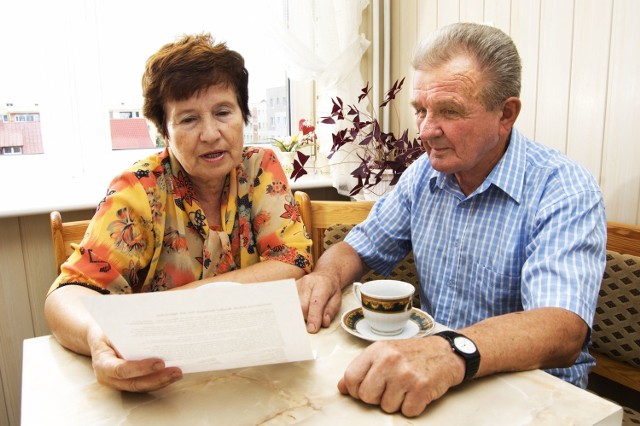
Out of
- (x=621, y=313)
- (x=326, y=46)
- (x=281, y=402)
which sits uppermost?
(x=326, y=46)

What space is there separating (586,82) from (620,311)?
2.45ft

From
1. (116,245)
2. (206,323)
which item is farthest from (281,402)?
A: (116,245)

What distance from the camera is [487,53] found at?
43.0 inches

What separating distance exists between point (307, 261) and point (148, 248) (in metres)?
0.40

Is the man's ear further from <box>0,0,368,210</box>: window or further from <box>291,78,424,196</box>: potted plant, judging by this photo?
<box>0,0,368,210</box>: window

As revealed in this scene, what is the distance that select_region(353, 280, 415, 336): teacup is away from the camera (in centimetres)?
83

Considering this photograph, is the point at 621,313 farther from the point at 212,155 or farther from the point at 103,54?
the point at 103,54

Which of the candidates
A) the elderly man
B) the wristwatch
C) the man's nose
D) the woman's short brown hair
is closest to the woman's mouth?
the woman's short brown hair

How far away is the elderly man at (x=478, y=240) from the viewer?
0.75m

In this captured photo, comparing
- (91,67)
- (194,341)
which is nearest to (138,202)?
(194,341)

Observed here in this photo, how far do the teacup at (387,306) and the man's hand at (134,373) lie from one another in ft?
1.10

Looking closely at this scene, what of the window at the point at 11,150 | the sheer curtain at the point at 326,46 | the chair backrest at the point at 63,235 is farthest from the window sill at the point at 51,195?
the sheer curtain at the point at 326,46

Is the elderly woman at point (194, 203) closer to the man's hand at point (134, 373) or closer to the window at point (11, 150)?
the man's hand at point (134, 373)

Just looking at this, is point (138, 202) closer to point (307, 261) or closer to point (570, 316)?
point (307, 261)
